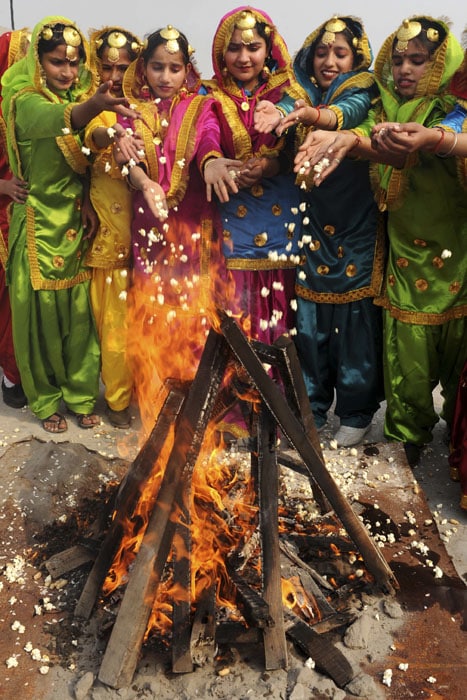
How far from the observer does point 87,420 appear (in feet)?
16.8

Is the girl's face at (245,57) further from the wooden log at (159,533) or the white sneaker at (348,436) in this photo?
the white sneaker at (348,436)

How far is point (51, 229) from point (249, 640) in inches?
127

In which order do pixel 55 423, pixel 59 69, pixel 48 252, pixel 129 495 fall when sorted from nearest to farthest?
pixel 129 495 < pixel 59 69 < pixel 48 252 < pixel 55 423

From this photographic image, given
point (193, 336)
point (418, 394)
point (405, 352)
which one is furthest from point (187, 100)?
point (418, 394)

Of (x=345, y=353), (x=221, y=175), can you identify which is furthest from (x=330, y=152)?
(x=345, y=353)

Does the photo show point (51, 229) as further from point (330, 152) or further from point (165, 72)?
point (330, 152)

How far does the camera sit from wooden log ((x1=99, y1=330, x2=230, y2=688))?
257cm

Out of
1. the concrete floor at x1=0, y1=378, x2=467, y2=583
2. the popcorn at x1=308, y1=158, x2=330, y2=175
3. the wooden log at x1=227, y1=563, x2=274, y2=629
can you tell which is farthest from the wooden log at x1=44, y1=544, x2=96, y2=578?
the popcorn at x1=308, y1=158, x2=330, y2=175

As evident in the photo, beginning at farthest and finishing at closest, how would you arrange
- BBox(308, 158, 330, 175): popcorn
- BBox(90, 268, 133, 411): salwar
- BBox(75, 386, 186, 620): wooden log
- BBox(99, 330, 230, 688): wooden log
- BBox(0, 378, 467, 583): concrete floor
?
BBox(90, 268, 133, 411): salwar → BBox(0, 378, 467, 583): concrete floor → BBox(308, 158, 330, 175): popcorn → BBox(75, 386, 186, 620): wooden log → BBox(99, 330, 230, 688): wooden log

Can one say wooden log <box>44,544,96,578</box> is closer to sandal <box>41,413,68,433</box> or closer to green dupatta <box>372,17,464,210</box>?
sandal <box>41,413,68,433</box>

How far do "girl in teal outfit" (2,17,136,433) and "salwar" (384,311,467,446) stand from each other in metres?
2.33

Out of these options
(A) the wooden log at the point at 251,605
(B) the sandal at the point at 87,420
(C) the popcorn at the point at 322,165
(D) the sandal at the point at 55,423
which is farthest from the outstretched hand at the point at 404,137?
(D) the sandal at the point at 55,423

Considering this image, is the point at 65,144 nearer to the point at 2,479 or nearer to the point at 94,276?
the point at 94,276

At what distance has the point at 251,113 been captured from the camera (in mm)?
4301
